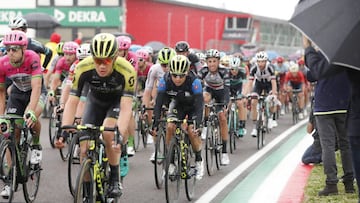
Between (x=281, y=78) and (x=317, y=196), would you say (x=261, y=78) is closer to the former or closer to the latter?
(x=317, y=196)

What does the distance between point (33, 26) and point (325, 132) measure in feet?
61.0

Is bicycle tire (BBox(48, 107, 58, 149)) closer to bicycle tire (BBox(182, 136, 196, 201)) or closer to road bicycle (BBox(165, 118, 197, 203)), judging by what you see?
bicycle tire (BBox(182, 136, 196, 201))

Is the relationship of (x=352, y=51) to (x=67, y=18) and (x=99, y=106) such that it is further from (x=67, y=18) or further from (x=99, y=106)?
(x=67, y=18)

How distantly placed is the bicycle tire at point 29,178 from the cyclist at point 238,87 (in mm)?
6998

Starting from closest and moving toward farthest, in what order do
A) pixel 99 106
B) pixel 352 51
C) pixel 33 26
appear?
pixel 352 51
pixel 99 106
pixel 33 26

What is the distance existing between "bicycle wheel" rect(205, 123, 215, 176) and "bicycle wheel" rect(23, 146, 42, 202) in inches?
122

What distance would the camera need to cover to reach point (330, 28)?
15.4 feet

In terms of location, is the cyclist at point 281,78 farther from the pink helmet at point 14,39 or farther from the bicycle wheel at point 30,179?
the pink helmet at point 14,39

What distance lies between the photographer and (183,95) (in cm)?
863

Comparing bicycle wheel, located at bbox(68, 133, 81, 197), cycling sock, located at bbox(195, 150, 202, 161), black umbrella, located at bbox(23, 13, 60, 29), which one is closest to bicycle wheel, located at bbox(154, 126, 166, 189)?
cycling sock, located at bbox(195, 150, 202, 161)

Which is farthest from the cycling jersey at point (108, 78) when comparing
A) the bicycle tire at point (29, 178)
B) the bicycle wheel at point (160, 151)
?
the bicycle wheel at point (160, 151)

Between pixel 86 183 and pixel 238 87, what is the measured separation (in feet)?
30.6

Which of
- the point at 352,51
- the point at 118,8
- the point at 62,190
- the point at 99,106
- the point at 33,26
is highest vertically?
the point at 118,8

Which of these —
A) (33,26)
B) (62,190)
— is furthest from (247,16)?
(62,190)
